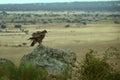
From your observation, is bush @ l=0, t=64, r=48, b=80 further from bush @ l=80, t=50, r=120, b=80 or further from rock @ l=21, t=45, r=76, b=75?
rock @ l=21, t=45, r=76, b=75

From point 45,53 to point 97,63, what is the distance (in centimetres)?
341

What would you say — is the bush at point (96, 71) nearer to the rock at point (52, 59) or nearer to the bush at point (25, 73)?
the bush at point (25, 73)

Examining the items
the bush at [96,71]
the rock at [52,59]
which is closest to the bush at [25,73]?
the bush at [96,71]

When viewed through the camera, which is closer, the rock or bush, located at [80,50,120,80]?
bush, located at [80,50,120,80]

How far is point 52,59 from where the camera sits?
47.8 ft

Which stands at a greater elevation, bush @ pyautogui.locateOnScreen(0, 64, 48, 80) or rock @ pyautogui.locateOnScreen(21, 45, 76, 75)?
bush @ pyautogui.locateOnScreen(0, 64, 48, 80)

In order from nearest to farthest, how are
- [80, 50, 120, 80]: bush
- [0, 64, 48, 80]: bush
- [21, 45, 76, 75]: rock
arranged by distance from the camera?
[80, 50, 120, 80]: bush < [0, 64, 48, 80]: bush < [21, 45, 76, 75]: rock

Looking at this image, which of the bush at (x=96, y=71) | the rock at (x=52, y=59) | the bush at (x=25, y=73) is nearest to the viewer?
the bush at (x=96, y=71)

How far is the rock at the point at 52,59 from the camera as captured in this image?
14.1 metres

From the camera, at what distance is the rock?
14.1 m

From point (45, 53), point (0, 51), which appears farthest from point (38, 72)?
point (0, 51)

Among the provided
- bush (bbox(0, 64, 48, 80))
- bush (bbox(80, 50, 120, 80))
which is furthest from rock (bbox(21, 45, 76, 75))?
bush (bbox(80, 50, 120, 80))

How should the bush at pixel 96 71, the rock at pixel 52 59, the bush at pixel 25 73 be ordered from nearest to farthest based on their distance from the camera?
the bush at pixel 96 71
the bush at pixel 25 73
the rock at pixel 52 59

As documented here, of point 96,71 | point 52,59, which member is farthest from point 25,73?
point 52,59
